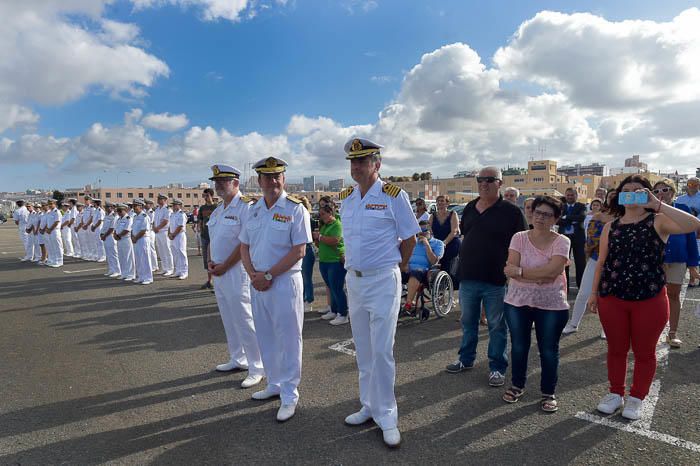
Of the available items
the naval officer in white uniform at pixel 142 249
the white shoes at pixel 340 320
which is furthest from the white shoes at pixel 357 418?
the naval officer in white uniform at pixel 142 249

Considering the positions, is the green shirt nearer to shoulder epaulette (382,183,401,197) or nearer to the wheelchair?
the wheelchair

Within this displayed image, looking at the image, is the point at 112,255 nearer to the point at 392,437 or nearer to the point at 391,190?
the point at 391,190

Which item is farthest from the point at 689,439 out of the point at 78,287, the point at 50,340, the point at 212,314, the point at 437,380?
the point at 78,287

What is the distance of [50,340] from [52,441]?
313cm

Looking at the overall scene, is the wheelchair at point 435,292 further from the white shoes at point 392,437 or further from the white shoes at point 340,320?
the white shoes at point 392,437

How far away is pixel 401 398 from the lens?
365 centimetres

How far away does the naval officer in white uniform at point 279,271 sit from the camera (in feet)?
11.3

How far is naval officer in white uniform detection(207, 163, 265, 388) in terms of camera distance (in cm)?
411

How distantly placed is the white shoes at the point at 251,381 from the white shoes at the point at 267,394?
30 centimetres

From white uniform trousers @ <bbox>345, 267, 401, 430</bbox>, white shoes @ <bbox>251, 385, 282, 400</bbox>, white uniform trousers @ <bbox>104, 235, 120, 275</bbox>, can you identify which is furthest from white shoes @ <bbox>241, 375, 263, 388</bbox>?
white uniform trousers @ <bbox>104, 235, 120, 275</bbox>

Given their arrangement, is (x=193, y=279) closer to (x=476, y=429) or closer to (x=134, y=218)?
(x=134, y=218)

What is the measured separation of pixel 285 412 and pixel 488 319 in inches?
85.9

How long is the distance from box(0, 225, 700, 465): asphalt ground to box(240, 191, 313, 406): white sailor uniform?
35 centimetres

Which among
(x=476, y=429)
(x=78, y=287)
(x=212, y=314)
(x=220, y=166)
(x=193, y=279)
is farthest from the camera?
(x=193, y=279)
